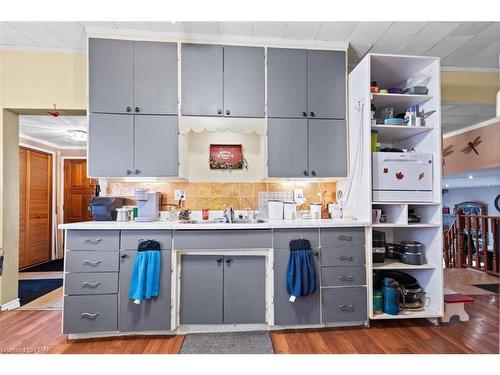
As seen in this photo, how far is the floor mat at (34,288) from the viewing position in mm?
3084

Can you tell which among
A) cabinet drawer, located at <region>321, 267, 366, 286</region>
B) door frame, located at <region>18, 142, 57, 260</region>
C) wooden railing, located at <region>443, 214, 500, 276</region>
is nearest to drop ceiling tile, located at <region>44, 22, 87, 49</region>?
cabinet drawer, located at <region>321, 267, 366, 286</region>

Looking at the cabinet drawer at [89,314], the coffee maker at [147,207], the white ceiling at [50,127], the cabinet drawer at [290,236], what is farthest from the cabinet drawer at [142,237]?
the white ceiling at [50,127]

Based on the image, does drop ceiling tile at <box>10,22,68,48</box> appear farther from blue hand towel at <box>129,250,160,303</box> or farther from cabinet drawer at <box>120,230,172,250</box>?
blue hand towel at <box>129,250,160,303</box>

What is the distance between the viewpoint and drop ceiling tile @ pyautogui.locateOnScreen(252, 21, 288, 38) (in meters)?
2.36

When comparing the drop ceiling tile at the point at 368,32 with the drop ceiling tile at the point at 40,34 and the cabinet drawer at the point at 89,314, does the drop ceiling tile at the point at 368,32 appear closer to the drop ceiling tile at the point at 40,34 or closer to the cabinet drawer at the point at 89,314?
the drop ceiling tile at the point at 40,34

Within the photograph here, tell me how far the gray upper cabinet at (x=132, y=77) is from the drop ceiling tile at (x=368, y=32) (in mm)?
1780

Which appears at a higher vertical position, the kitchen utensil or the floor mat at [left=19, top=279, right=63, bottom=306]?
the kitchen utensil

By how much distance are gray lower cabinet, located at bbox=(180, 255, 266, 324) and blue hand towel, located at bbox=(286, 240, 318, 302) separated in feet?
0.85

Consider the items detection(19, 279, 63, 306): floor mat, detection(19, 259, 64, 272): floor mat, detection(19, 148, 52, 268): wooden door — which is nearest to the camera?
detection(19, 279, 63, 306): floor mat

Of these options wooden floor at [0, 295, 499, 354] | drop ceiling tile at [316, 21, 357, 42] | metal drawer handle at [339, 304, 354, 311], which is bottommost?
wooden floor at [0, 295, 499, 354]

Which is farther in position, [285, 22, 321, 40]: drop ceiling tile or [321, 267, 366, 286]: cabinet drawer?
[285, 22, 321, 40]: drop ceiling tile
